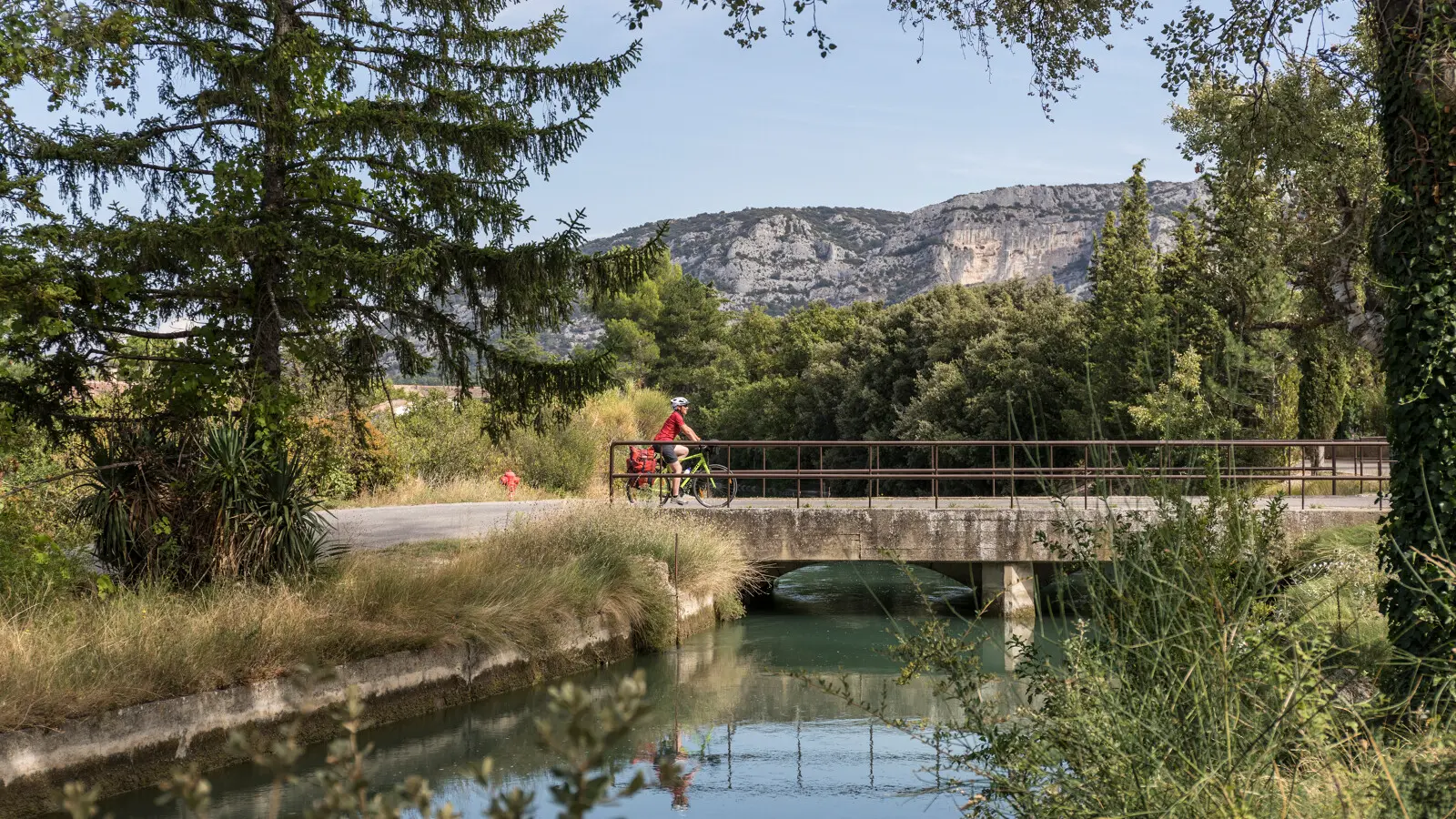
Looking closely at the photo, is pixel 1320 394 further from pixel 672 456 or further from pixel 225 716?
pixel 225 716

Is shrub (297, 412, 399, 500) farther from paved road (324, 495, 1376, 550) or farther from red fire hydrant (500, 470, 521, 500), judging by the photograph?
red fire hydrant (500, 470, 521, 500)

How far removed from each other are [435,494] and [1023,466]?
10.8 m

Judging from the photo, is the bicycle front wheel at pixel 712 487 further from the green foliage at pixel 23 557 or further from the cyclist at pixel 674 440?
the green foliage at pixel 23 557

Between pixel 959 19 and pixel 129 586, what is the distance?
8448 mm

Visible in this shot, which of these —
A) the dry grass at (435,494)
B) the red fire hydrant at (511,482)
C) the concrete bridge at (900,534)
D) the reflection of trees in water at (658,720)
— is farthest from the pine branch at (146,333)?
the red fire hydrant at (511,482)

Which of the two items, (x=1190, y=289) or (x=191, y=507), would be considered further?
(x=1190, y=289)

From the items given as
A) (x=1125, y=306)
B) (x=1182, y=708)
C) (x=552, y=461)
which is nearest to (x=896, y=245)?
(x=1125, y=306)

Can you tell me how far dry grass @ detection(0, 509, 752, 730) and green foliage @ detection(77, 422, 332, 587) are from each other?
42cm

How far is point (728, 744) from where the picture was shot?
928cm

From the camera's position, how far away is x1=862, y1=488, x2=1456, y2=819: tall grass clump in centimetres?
388

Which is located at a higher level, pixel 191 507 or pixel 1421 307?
pixel 1421 307

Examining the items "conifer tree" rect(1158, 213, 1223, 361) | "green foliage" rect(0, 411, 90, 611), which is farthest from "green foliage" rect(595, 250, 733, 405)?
"green foliage" rect(0, 411, 90, 611)

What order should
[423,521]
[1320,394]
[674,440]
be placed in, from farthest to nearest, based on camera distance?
[1320,394], [674,440], [423,521]

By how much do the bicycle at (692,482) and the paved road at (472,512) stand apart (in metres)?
0.30
